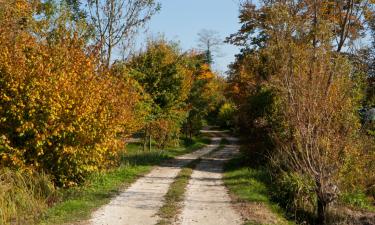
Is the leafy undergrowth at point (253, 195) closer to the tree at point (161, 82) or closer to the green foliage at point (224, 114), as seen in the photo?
the tree at point (161, 82)

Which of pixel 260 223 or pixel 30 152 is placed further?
pixel 30 152

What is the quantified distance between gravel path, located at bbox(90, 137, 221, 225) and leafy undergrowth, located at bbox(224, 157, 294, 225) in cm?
207

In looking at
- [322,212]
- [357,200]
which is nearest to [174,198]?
[322,212]

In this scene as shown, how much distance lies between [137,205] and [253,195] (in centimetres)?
361

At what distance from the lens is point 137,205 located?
1166cm

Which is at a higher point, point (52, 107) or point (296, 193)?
point (52, 107)

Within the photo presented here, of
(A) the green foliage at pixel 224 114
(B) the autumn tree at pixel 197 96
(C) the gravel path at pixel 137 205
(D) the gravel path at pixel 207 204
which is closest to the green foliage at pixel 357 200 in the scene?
(D) the gravel path at pixel 207 204

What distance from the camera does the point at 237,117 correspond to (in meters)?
21.8

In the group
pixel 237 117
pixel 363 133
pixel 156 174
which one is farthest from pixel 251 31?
pixel 363 133

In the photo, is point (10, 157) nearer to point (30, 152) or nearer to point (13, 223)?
point (30, 152)

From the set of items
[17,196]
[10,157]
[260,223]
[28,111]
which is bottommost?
[260,223]

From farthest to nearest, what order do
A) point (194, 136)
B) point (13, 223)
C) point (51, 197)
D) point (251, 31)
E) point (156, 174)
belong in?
1. point (194, 136)
2. point (251, 31)
3. point (156, 174)
4. point (51, 197)
5. point (13, 223)

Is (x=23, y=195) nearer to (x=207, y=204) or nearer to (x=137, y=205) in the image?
(x=137, y=205)

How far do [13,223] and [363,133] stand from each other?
10004 millimetres
